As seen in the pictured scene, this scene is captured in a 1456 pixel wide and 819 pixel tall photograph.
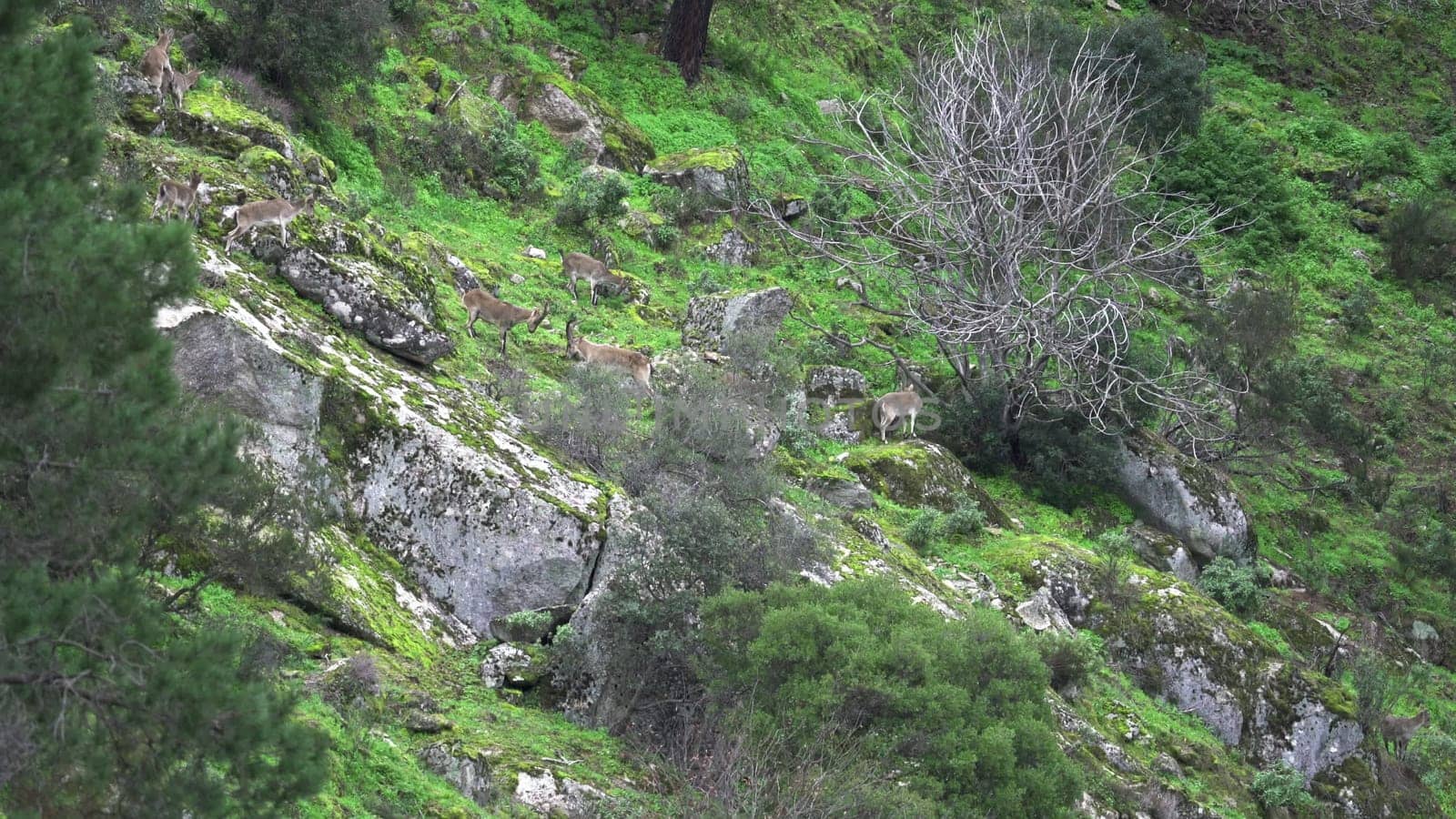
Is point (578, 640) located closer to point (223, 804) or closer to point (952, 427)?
point (223, 804)

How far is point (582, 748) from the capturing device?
376 inches

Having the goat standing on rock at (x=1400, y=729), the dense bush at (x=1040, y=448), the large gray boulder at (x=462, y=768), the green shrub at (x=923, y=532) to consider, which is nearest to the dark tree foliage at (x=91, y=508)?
the large gray boulder at (x=462, y=768)

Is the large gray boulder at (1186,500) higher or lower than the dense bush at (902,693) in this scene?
lower

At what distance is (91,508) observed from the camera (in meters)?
5.42

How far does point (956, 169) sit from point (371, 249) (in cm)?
1130

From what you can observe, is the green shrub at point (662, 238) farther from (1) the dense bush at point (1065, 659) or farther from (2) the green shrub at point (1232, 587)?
(1) the dense bush at point (1065, 659)

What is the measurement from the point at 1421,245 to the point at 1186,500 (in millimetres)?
17791

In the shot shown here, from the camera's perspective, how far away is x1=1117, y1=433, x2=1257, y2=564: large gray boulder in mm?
20703

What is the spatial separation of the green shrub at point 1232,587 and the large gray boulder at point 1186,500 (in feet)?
2.94

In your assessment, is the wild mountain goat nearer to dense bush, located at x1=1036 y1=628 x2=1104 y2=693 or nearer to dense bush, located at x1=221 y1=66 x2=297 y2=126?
dense bush, located at x1=221 y1=66 x2=297 y2=126

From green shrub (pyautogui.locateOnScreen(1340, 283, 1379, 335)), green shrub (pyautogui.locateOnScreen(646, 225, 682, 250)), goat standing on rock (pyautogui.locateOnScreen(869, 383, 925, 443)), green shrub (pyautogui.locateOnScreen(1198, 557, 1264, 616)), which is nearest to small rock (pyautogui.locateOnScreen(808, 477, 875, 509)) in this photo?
goat standing on rock (pyautogui.locateOnScreen(869, 383, 925, 443))

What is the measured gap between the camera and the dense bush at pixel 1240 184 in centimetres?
3328

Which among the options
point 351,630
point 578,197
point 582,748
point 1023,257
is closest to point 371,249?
point 351,630

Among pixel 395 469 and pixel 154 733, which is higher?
pixel 154 733
